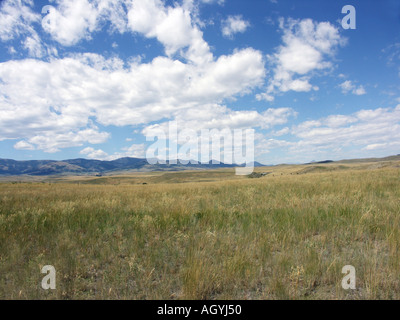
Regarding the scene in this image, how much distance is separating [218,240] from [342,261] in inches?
92.2

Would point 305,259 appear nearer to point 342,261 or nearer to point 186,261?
point 342,261

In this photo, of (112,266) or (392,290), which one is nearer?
(392,290)

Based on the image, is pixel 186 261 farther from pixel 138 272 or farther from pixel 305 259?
pixel 305 259

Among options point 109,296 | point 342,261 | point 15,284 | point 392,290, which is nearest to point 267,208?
point 342,261

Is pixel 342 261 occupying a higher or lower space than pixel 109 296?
higher

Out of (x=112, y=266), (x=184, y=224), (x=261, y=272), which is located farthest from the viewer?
(x=184, y=224)

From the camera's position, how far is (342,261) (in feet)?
11.9

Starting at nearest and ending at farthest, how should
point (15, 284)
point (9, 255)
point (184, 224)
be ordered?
point (15, 284) < point (9, 255) < point (184, 224)

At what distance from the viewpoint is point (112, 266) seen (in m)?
3.76

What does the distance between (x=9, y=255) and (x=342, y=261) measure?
20.6 feet
